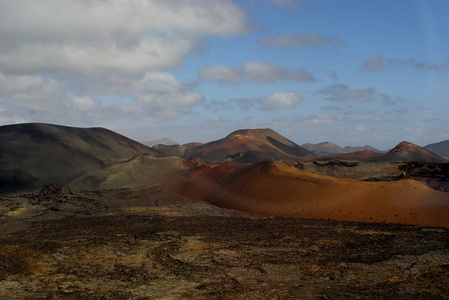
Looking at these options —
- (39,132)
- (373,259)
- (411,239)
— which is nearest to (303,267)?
(373,259)

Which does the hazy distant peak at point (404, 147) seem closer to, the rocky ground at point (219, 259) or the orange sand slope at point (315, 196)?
the orange sand slope at point (315, 196)

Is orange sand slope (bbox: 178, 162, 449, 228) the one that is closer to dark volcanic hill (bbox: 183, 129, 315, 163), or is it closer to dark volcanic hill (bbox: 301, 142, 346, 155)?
dark volcanic hill (bbox: 183, 129, 315, 163)

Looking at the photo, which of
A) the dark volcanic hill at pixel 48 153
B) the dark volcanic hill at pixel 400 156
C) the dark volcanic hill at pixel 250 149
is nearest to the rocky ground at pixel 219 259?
the dark volcanic hill at pixel 48 153

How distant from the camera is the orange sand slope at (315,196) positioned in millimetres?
19828

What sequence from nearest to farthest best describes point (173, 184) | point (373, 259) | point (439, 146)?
point (373, 259) → point (173, 184) → point (439, 146)

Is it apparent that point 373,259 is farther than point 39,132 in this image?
No

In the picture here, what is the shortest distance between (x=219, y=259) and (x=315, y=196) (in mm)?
12999

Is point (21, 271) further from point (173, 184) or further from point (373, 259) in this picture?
point (173, 184)

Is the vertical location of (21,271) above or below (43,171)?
below

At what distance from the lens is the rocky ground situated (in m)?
8.52

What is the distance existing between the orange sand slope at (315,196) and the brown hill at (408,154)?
34670 millimetres

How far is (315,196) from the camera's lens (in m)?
22.8

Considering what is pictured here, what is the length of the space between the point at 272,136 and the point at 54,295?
84990mm

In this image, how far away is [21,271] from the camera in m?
9.67
